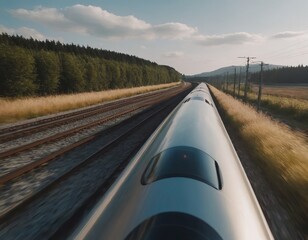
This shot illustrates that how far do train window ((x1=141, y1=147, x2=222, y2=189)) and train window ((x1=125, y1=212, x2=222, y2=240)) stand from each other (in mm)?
801

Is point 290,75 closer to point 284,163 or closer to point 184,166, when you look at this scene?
point 284,163

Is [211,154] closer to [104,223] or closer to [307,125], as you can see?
[104,223]

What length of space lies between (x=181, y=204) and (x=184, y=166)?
949mm

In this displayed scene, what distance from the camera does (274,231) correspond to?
5.66 metres

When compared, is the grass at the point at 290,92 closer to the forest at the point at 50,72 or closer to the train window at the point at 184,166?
the forest at the point at 50,72

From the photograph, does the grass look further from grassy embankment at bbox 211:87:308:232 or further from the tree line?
the tree line

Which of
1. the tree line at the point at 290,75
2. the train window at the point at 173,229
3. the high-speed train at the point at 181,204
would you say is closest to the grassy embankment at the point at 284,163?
the high-speed train at the point at 181,204

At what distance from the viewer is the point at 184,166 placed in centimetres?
362

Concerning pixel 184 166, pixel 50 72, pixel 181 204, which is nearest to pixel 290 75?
pixel 50 72

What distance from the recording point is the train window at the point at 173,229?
7.76 ft

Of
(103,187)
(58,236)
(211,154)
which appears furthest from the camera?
(103,187)

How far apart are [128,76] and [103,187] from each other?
68074 mm

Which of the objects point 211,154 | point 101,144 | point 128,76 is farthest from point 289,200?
point 128,76

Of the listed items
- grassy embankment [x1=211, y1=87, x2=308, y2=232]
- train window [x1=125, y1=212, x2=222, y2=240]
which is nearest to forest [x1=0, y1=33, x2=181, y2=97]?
grassy embankment [x1=211, y1=87, x2=308, y2=232]
